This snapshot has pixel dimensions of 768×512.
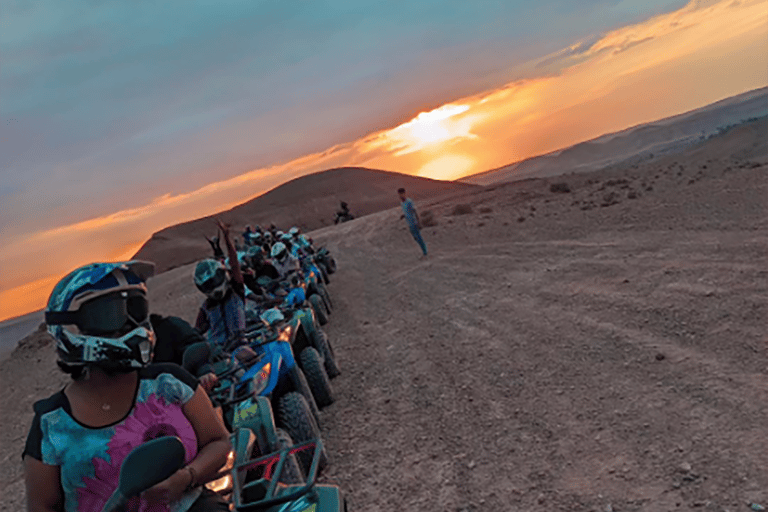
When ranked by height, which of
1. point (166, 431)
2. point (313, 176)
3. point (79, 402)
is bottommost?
point (166, 431)

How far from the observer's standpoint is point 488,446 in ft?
16.9

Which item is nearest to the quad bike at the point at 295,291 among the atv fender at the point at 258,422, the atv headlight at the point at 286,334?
the atv headlight at the point at 286,334

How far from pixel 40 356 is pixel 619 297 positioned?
23273 mm

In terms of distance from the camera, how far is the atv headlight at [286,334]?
630cm

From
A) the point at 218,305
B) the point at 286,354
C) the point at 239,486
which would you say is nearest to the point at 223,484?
the point at 239,486

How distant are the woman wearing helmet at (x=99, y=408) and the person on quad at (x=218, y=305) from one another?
4.14 meters

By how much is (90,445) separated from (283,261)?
9861mm

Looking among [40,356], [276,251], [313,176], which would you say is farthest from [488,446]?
[313,176]

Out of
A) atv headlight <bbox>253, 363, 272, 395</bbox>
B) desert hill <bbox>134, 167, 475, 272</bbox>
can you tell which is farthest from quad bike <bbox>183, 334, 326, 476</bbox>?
desert hill <bbox>134, 167, 475, 272</bbox>

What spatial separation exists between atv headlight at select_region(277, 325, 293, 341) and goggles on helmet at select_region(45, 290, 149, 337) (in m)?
3.98

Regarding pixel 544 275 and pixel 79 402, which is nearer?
pixel 79 402

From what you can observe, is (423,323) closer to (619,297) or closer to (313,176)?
(619,297)

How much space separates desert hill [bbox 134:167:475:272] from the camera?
85.0 m

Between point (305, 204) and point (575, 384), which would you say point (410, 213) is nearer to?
point (575, 384)
